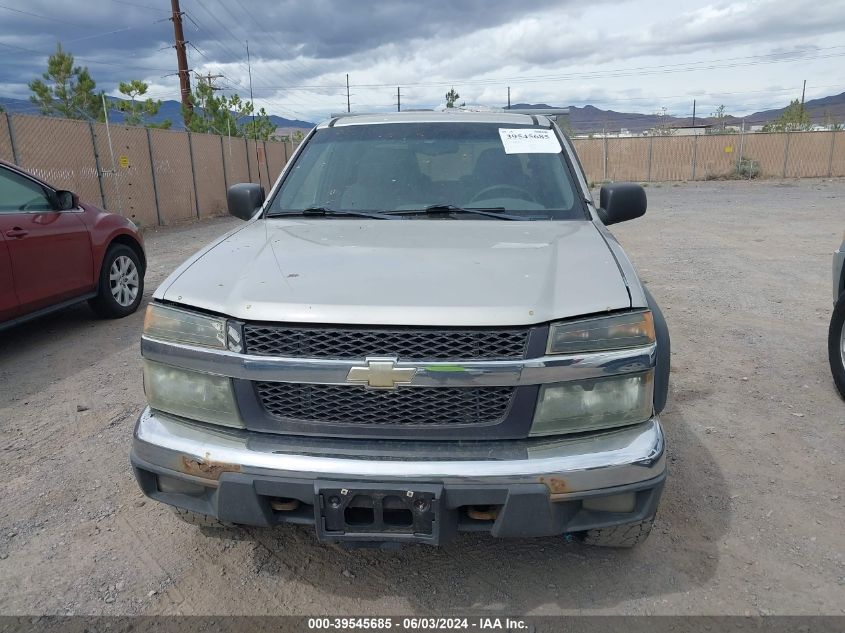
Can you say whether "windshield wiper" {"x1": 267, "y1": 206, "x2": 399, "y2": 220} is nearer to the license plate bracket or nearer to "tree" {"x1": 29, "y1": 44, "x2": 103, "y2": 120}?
the license plate bracket

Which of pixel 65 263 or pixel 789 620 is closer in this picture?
pixel 789 620

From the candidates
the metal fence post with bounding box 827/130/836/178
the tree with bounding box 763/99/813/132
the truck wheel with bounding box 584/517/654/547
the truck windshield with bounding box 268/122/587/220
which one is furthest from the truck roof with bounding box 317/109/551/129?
the tree with bounding box 763/99/813/132

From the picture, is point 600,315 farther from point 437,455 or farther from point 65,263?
point 65,263

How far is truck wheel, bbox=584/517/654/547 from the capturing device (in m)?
2.54

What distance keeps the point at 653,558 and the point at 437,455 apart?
122 cm

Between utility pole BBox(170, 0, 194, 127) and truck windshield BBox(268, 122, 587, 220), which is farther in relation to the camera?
utility pole BBox(170, 0, 194, 127)

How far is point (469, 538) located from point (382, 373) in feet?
3.68

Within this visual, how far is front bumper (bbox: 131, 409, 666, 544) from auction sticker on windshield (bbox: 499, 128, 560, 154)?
1.83 metres

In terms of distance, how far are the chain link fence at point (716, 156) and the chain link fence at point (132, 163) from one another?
22293 mm

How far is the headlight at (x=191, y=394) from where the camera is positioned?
2238mm

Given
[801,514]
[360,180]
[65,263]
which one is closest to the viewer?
[801,514]

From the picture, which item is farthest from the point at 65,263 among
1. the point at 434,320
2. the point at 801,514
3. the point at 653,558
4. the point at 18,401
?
the point at 801,514

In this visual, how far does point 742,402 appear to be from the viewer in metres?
4.25

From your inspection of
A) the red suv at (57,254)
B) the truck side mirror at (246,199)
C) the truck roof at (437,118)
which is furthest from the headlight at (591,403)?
the red suv at (57,254)
